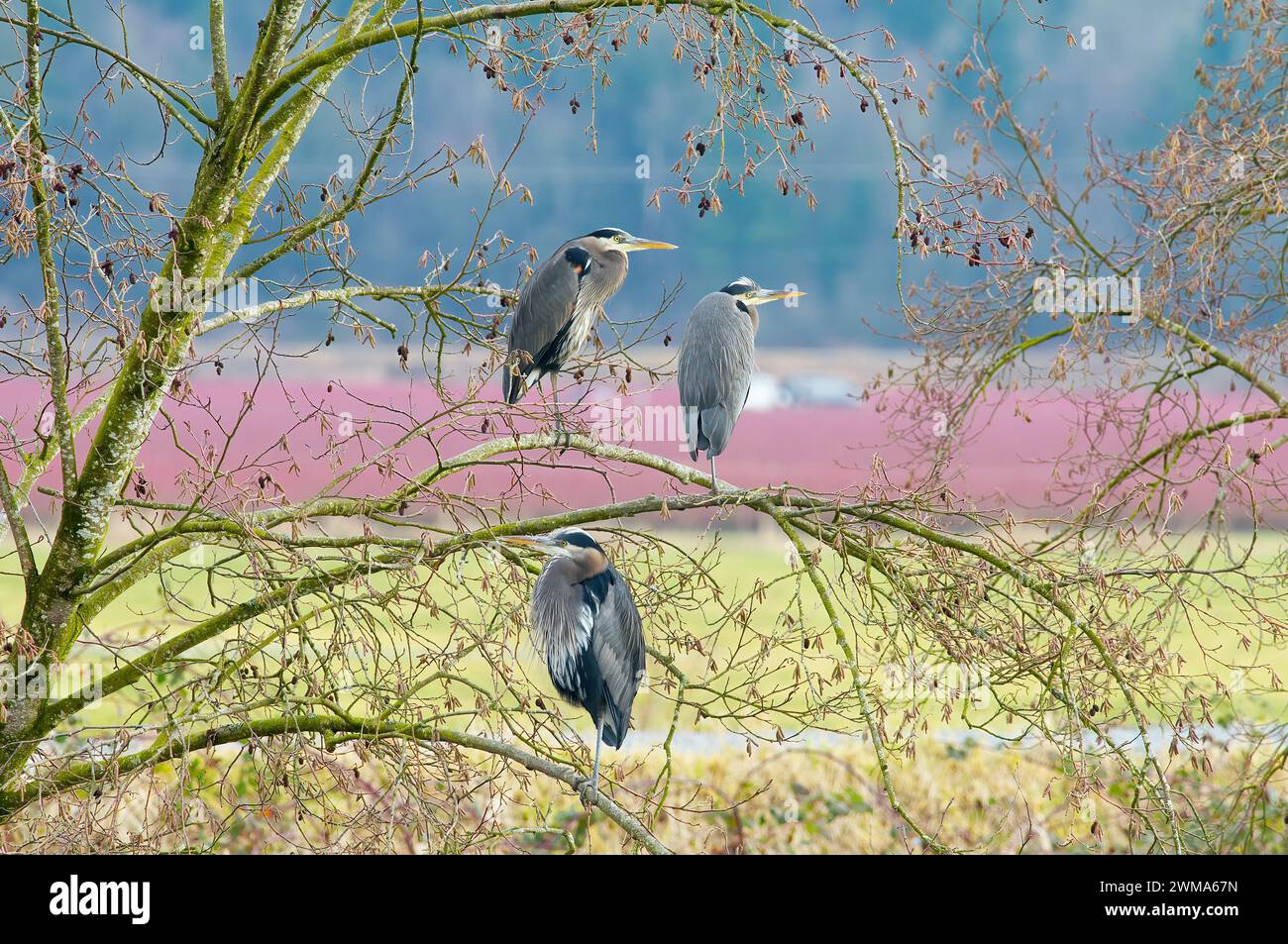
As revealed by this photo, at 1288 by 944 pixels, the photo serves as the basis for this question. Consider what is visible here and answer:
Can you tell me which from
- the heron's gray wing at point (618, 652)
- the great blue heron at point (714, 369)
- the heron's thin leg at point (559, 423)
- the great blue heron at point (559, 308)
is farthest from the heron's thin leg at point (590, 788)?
the great blue heron at point (559, 308)

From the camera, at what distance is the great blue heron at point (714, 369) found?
629 cm

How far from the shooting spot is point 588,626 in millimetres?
4902

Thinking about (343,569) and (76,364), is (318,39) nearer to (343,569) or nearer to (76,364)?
(76,364)

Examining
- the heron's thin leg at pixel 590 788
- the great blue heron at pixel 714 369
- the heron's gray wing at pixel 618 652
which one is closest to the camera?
the heron's thin leg at pixel 590 788

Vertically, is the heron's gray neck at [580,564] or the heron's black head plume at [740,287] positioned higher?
the heron's black head plume at [740,287]

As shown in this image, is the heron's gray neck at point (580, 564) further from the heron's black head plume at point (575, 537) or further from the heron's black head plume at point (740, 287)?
the heron's black head plume at point (740, 287)

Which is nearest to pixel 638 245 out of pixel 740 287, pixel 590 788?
pixel 740 287

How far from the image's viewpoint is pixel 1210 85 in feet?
25.0

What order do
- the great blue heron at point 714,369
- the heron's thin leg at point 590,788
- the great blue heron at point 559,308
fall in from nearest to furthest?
the heron's thin leg at point 590,788
the great blue heron at point 714,369
the great blue heron at point 559,308

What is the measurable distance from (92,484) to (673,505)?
2794 mm

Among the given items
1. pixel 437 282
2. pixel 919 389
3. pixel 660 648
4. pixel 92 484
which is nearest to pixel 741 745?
pixel 919 389

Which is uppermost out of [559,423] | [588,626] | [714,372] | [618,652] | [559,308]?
[559,308]

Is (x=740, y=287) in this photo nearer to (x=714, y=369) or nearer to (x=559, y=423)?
(x=714, y=369)

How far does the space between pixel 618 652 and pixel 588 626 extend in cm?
17
